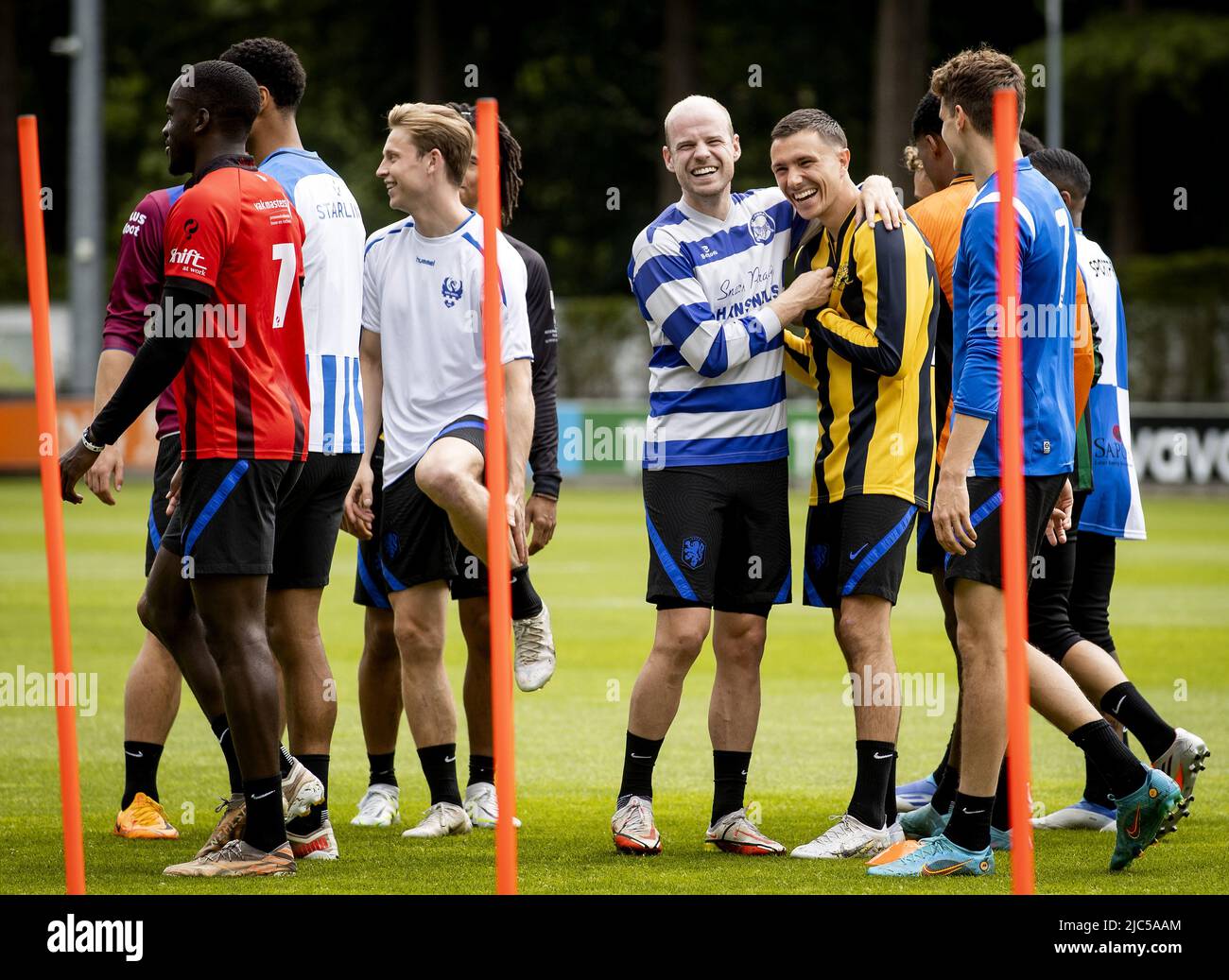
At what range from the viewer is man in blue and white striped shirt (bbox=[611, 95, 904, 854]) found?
20.1ft

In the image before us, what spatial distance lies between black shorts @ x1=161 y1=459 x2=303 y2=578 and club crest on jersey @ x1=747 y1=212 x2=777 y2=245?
6.19 feet

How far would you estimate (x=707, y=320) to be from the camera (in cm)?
607

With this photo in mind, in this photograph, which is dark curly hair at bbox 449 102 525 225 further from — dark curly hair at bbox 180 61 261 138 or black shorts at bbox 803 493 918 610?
black shorts at bbox 803 493 918 610

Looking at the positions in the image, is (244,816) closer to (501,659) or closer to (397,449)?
(397,449)

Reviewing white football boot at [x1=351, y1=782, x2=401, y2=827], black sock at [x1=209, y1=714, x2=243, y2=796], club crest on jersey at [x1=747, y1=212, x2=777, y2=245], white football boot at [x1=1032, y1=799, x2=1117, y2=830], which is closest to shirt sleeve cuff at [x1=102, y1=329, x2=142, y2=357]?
black sock at [x1=209, y1=714, x2=243, y2=796]

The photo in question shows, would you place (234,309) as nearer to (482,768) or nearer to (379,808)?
(379,808)

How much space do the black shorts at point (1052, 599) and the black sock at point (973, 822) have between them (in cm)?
103

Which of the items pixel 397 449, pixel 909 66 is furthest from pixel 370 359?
pixel 909 66

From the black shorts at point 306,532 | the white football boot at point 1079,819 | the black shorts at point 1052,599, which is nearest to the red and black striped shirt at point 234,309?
the black shorts at point 306,532

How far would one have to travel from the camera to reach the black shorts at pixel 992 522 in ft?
17.9

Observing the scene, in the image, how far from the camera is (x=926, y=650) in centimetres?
1198

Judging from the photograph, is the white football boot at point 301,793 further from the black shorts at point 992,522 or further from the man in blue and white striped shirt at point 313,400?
the black shorts at point 992,522

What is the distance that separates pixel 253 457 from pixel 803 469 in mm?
22102

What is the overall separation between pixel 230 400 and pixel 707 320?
1.63 metres
